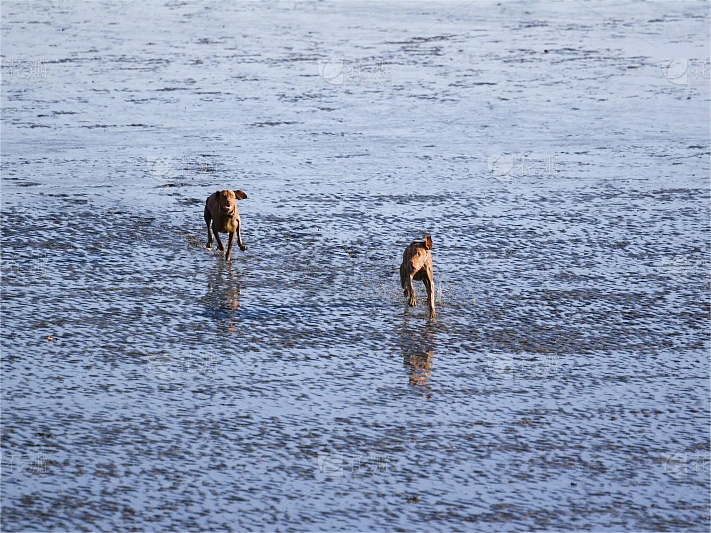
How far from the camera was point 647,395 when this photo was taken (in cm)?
951

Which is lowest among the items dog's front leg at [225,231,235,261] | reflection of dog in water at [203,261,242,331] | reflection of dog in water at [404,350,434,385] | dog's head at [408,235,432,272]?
reflection of dog in water at [404,350,434,385]

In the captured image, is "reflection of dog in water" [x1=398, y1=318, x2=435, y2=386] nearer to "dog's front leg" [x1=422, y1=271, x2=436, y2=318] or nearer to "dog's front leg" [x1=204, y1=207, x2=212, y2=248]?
"dog's front leg" [x1=422, y1=271, x2=436, y2=318]

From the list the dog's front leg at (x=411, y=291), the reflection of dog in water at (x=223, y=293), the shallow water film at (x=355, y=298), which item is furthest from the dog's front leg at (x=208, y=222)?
the dog's front leg at (x=411, y=291)

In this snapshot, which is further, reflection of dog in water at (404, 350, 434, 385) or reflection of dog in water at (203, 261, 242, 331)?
reflection of dog in water at (203, 261, 242, 331)

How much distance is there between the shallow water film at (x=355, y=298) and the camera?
26.1ft

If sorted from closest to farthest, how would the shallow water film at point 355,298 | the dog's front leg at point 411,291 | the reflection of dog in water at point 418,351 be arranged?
the shallow water film at point 355,298 < the reflection of dog in water at point 418,351 < the dog's front leg at point 411,291

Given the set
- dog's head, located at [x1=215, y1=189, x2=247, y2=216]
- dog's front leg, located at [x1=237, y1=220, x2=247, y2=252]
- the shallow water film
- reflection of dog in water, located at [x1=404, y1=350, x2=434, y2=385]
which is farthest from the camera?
dog's front leg, located at [x1=237, y1=220, x2=247, y2=252]

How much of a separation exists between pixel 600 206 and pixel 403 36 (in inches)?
522

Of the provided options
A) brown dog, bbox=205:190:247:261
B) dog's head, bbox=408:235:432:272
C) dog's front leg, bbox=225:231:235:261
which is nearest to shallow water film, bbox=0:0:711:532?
dog's front leg, bbox=225:231:235:261

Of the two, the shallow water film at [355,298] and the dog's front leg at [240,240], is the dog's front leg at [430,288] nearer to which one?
the shallow water film at [355,298]

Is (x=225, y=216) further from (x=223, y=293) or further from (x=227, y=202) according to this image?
(x=223, y=293)

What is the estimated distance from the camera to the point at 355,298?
38.3ft

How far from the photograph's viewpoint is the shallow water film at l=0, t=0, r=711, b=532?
7969mm

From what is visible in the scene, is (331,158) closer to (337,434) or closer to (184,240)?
(184,240)
